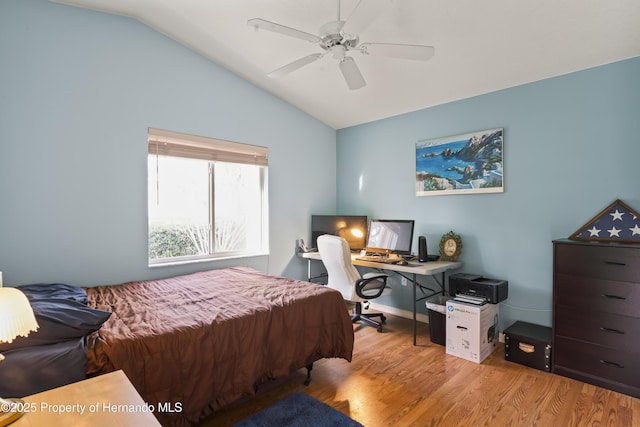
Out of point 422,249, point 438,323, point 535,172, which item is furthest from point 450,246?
point 535,172

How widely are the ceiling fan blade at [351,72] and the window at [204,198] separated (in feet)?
5.36

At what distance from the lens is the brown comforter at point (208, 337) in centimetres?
159

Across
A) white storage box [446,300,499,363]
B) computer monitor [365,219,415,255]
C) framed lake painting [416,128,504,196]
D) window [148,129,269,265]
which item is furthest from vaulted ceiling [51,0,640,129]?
white storage box [446,300,499,363]

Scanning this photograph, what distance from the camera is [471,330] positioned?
2.81 metres

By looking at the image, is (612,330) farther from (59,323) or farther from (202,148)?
(202,148)

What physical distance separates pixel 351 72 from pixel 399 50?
377 mm

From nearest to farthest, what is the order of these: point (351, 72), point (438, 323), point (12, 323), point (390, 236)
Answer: point (12, 323) → point (351, 72) → point (438, 323) → point (390, 236)

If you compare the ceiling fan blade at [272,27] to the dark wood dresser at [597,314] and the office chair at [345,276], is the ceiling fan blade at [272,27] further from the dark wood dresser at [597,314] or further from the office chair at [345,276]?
the dark wood dresser at [597,314]

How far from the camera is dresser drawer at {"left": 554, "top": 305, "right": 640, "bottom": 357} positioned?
7.32 feet

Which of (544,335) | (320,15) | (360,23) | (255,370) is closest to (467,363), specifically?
(544,335)

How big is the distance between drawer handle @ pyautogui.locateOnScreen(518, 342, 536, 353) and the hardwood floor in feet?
0.48

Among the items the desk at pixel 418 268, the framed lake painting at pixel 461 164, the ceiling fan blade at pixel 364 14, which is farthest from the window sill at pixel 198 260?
the ceiling fan blade at pixel 364 14

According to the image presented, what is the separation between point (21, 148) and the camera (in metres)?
2.40

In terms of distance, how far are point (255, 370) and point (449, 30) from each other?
8.88ft
